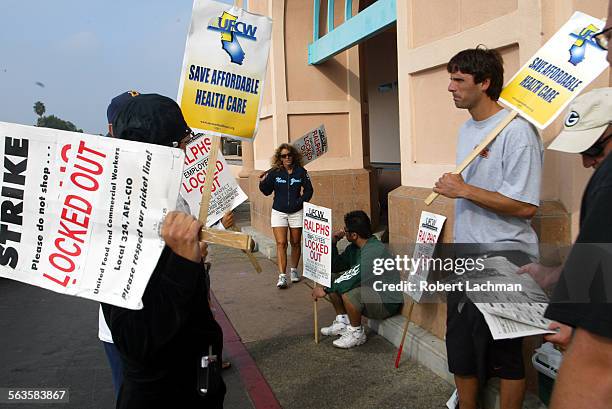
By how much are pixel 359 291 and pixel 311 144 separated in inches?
126

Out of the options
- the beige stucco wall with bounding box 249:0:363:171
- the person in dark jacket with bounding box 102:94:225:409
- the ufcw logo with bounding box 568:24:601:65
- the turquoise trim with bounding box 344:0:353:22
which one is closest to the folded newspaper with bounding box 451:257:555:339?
the ufcw logo with bounding box 568:24:601:65

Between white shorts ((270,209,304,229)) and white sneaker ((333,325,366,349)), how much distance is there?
260cm

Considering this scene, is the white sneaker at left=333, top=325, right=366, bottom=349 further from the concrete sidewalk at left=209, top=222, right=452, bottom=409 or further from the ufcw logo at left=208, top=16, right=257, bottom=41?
the ufcw logo at left=208, top=16, right=257, bottom=41

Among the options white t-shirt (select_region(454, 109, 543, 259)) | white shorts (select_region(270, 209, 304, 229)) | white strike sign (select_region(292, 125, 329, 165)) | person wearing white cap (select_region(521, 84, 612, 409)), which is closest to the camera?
person wearing white cap (select_region(521, 84, 612, 409))

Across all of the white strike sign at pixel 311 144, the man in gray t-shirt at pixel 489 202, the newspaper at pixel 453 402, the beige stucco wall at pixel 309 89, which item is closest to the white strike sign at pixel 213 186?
the man in gray t-shirt at pixel 489 202

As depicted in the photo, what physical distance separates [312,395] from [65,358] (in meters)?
2.57

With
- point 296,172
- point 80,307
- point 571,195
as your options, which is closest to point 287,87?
point 296,172

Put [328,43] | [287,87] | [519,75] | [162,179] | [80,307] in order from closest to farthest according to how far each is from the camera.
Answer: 1. [162,179]
2. [519,75]
3. [80,307]
4. [328,43]
5. [287,87]

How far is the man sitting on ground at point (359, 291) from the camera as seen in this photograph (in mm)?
4719

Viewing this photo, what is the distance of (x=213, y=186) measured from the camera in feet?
12.8

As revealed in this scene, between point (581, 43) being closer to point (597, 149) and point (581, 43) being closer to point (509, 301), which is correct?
point (597, 149)

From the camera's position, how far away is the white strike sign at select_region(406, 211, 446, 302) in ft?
12.9

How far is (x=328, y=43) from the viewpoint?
336 inches

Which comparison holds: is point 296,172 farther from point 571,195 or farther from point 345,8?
point 571,195
